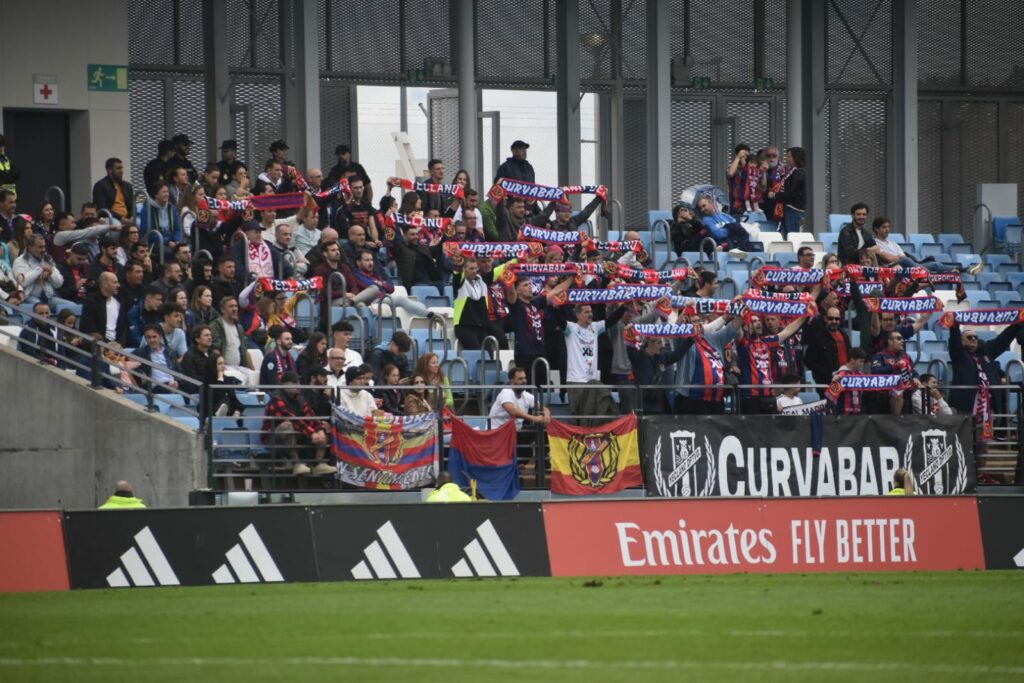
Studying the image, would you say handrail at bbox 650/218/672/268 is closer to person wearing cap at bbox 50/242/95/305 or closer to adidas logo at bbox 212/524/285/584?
person wearing cap at bbox 50/242/95/305

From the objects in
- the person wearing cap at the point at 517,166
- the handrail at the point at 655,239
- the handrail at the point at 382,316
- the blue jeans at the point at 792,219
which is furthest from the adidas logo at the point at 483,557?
the blue jeans at the point at 792,219

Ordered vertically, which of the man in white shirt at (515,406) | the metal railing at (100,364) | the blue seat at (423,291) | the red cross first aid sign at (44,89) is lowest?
the man in white shirt at (515,406)

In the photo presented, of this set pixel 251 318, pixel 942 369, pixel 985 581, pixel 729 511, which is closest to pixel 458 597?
pixel 729 511

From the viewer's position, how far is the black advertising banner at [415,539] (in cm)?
1623

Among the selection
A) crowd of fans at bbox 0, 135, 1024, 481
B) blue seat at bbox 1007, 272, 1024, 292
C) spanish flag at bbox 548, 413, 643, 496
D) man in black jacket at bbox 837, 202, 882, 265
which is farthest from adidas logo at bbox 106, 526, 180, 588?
blue seat at bbox 1007, 272, 1024, 292

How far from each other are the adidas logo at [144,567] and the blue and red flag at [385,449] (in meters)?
3.97

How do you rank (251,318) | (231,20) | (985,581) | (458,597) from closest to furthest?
(458,597)
(985,581)
(251,318)
(231,20)

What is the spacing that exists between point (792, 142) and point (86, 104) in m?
11.8

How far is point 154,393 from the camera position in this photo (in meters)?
20.4

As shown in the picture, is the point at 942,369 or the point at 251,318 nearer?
the point at 251,318

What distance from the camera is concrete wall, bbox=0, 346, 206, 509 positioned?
20031 mm

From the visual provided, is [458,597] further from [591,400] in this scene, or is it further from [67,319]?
[67,319]

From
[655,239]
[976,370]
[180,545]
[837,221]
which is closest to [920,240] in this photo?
[837,221]

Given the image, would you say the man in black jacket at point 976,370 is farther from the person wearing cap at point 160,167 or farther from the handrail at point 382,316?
the person wearing cap at point 160,167
